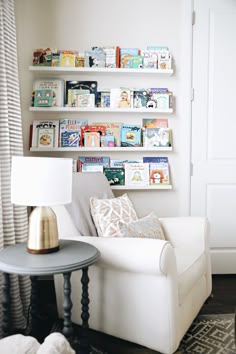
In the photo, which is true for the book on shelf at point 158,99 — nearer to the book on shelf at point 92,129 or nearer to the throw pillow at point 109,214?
the book on shelf at point 92,129

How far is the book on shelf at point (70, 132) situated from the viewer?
2.79 metres

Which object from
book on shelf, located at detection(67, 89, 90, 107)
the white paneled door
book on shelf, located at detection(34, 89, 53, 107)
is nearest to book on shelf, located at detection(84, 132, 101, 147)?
book on shelf, located at detection(67, 89, 90, 107)

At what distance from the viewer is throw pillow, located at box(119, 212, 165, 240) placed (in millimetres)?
1903

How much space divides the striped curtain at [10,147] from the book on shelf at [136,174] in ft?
3.12

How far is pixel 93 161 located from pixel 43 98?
637 millimetres

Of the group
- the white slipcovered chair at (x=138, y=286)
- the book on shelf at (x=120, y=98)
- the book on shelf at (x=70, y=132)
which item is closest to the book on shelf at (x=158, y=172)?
the book on shelf at (x=120, y=98)

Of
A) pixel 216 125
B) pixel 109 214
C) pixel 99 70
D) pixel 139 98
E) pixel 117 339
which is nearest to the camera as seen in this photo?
pixel 117 339

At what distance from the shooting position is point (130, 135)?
2.85m

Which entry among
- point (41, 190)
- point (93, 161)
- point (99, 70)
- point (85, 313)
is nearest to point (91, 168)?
point (93, 161)

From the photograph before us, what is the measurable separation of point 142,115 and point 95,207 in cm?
109

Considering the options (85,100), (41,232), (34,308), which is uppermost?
(85,100)

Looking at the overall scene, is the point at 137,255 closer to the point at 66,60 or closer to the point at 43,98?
the point at 43,98

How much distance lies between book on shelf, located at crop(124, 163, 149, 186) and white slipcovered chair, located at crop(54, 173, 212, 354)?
30.4 inches

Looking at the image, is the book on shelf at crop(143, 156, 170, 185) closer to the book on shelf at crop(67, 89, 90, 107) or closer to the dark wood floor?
the book on shelf at crop(67, 89, 90, 107)
